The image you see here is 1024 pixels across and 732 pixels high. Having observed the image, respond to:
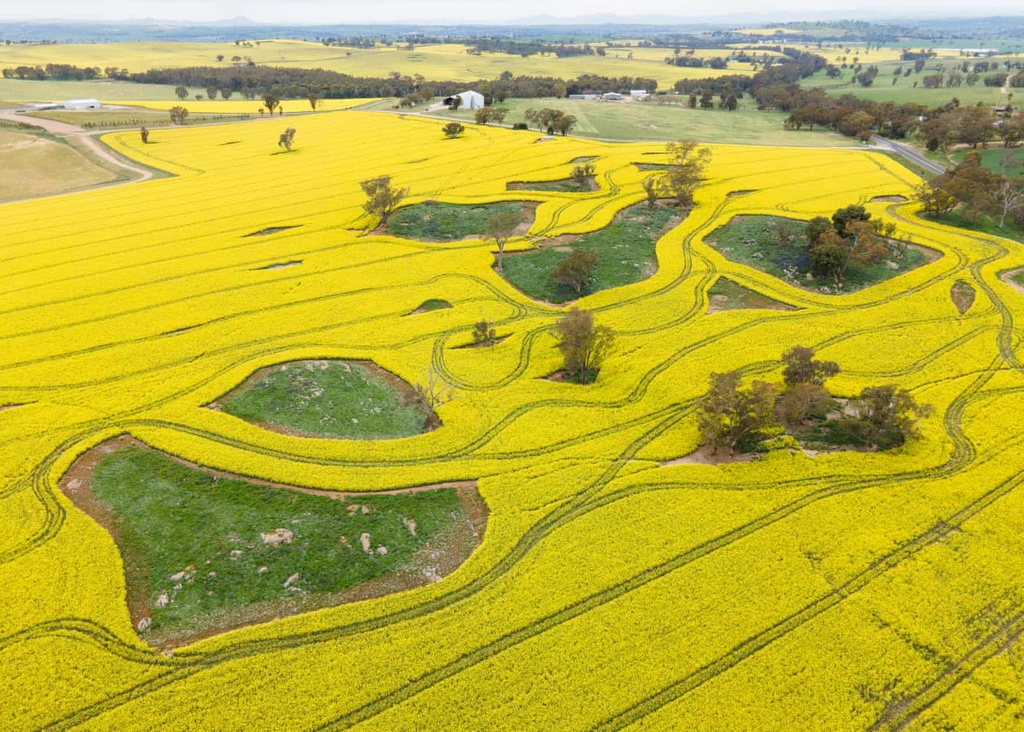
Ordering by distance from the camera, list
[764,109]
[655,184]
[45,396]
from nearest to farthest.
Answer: [45,396]
[655,184]
[764,109]

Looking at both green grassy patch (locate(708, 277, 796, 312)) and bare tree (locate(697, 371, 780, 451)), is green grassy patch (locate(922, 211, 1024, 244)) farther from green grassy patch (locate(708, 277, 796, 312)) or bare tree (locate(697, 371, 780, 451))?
bare tree (locate(697, 371, 780, 451))

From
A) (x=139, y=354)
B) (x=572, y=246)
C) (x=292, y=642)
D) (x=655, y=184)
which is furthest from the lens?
(x=655, y=184)

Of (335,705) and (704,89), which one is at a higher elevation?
(704,89)

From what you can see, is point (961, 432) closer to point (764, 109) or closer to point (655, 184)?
point (655, 184)

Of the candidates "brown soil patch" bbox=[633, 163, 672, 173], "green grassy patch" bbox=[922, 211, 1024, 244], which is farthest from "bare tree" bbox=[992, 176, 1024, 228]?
"brown soil patch" bbox=[633, 163, 672, 173]

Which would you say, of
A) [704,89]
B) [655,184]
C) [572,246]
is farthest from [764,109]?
[572,246]
